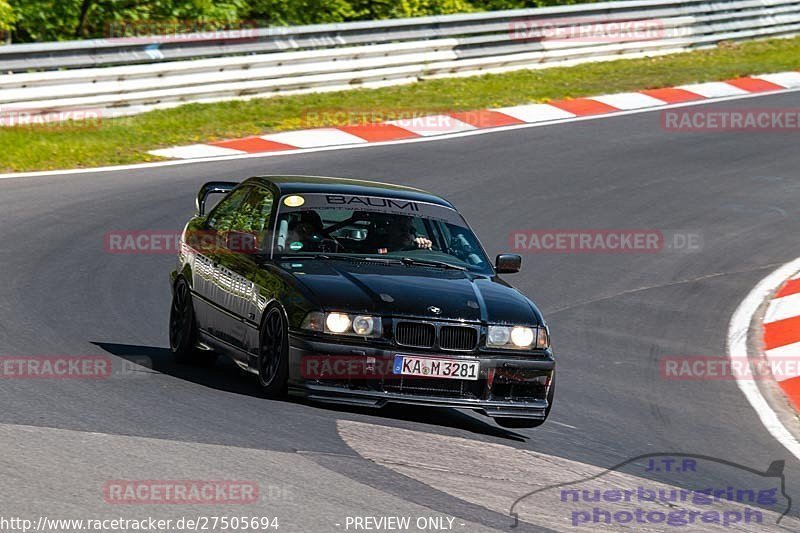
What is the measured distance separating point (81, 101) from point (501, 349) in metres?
11.4

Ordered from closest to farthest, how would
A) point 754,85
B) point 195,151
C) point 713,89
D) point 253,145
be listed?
1. point 195,151
2. point 253,145
3. point 713,89
4. point 754,85

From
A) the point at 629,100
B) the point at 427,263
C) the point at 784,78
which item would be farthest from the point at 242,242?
the point at 784,78

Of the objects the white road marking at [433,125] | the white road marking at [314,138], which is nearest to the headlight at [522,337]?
the white road marking at [314,138]

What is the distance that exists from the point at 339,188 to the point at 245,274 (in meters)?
1.01

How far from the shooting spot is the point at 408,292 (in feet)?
27.6

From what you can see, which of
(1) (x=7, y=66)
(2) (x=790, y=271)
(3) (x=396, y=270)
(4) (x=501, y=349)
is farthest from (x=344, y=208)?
(1) (x=7, y=66)

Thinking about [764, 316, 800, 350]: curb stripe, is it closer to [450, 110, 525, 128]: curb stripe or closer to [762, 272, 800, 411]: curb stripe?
[762, 272, 800, 411]: curb stripe

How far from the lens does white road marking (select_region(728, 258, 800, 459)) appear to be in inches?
376

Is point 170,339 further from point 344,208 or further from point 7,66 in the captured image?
point 7,66

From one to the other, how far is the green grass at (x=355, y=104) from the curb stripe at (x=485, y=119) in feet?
1.03

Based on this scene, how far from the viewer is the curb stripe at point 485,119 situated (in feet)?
59.5

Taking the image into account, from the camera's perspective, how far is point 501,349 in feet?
27.5

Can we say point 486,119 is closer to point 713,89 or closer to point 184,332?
point 713,89

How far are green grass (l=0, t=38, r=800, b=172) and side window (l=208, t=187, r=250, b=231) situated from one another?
6926mm
